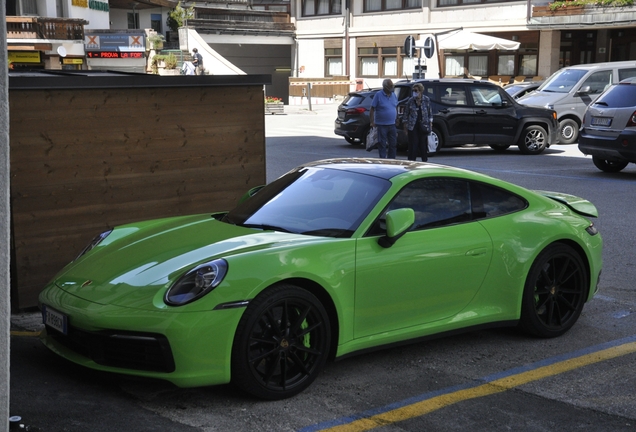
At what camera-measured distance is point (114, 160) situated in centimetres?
774

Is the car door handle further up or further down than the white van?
further down

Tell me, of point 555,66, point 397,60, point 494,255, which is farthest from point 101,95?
point 397,60

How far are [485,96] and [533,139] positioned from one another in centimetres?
160

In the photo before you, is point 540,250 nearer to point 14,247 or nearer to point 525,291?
point 525,291

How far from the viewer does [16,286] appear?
710cm

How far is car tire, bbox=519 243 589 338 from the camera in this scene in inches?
246

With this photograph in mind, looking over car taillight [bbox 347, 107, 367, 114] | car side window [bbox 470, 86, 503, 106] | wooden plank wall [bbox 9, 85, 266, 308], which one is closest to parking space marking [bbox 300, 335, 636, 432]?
wooden plank wall [bbox 9, 85, 266, 308]

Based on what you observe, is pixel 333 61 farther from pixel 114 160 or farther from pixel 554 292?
pixel 554 292

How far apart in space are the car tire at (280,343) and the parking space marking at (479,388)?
44 centimetres

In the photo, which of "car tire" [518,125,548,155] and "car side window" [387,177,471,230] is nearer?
"car side window" [387,177,471,230]

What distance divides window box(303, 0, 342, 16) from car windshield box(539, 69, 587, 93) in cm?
3086

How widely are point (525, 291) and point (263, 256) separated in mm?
2159

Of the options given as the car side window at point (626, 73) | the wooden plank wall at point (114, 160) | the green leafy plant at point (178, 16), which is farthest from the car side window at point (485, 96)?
the green leafy plant at point (178, 16)

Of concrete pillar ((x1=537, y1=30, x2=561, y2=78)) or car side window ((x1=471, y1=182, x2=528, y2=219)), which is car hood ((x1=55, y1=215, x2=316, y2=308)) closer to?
car side window ((x1=471, y1=182, x2=528, y2=219))
